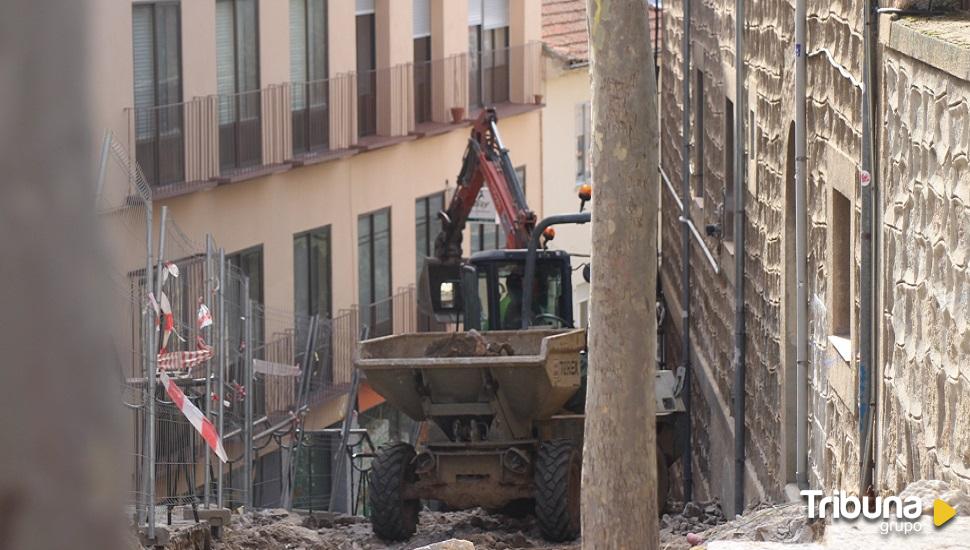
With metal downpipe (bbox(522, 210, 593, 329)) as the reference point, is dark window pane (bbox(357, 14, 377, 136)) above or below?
above

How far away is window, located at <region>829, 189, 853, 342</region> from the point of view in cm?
859

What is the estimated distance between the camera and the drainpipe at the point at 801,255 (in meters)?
9.37

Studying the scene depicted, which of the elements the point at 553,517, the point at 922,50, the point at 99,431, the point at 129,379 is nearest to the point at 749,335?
the point at 553,517

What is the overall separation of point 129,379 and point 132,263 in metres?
2.22

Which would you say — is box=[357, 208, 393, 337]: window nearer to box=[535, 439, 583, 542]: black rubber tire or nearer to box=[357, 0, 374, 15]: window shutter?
box=[357, 0, 374, 15]: window shutter


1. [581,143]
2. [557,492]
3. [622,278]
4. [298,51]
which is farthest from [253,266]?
[622,278]

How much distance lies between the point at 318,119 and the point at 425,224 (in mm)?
4971

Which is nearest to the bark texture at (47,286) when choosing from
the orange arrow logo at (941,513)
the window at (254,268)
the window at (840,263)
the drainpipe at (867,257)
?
the orange arrow logo at (941,513)

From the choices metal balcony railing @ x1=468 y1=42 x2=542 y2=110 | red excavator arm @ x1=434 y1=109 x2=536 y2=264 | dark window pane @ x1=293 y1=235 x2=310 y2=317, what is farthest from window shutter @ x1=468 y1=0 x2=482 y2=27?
red excavator arm @ x1=434 y1=109 x2=536 y2=264

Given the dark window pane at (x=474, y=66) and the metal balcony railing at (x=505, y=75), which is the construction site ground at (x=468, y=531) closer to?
the dark window pane at (x=474, y=66)

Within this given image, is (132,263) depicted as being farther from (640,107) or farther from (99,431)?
(99,431)

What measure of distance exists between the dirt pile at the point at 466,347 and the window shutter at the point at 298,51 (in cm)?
1114

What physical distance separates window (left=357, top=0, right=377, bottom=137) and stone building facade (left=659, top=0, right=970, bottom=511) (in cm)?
1162

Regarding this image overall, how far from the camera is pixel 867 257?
294 inches
